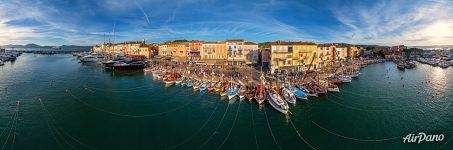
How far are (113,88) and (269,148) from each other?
25.9 meters

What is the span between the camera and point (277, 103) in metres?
25.3

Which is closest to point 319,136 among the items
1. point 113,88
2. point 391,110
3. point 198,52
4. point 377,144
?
point 377,144

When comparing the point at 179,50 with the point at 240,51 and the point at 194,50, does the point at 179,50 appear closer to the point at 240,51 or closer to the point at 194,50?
the point at 194,50

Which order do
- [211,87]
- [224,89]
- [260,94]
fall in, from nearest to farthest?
[260,94] → [224,89] → [211,87]

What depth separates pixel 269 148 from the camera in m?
17.6

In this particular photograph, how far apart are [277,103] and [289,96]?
10.7ft

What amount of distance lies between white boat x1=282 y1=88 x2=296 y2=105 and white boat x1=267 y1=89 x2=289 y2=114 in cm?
117

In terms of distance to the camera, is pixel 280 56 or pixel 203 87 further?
pixel 280 56

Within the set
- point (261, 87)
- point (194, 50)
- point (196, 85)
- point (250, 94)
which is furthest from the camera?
point (194, 50)

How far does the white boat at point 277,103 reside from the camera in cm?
2452

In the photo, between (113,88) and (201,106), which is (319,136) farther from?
(113,88)

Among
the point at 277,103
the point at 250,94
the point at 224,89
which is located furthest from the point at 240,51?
the point at 277,103

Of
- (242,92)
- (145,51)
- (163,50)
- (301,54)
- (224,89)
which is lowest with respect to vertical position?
(242,92)

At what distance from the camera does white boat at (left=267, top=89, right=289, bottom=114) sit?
24525 mm
